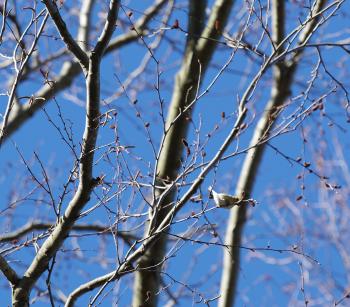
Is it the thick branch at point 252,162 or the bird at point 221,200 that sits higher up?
the thick branch at point 252,162

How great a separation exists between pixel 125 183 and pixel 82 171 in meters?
0.23

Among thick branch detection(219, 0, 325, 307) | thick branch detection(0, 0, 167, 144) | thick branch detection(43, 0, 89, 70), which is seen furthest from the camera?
thick branch detection(0, 0, 167, 144)

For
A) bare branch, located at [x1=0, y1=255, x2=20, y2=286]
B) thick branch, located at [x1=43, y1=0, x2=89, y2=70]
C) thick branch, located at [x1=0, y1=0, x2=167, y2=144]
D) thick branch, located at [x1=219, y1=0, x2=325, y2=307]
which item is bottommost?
bare branch, located at [x1=0, y1=255, x2=20, y2=286]

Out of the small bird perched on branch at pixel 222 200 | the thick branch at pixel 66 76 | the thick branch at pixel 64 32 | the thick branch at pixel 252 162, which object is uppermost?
the thick branch at pixel 66 76

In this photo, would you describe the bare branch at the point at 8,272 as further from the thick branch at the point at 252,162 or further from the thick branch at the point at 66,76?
the thick branch at the point at 66,76

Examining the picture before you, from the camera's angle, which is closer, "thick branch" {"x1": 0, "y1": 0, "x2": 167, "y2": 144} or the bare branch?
the bare branch

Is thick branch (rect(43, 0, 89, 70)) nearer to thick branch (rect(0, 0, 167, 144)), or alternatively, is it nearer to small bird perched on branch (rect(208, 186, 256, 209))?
small bird perched on branch (rect(208, 186, 256, 209))

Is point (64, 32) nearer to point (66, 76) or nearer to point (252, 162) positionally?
point (252, 162)

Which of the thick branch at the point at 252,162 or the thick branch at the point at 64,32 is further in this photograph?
the thick branch at the point at 252,162

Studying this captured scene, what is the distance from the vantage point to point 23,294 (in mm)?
3574

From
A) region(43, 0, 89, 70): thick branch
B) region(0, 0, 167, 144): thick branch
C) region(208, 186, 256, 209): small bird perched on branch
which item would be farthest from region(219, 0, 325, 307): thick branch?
region(43, 0, 89, 70): thick branch

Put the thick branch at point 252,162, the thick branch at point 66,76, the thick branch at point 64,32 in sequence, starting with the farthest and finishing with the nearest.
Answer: the thick branch at point 66,76 → the thick branch at point 252,162 → the thick branch at point 64,32

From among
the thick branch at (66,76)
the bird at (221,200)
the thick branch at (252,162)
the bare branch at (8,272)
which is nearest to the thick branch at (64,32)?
the bird at (221,200)

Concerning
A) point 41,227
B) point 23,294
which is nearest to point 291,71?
point 41,227
